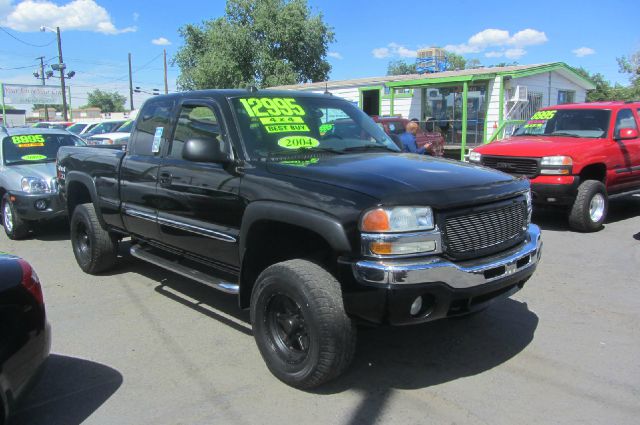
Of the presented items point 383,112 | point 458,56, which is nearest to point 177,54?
point 383,112

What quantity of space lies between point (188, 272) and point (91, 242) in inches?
88.0

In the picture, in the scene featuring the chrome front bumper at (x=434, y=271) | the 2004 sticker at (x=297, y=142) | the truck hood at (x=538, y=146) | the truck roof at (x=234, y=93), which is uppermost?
the truck roof at (x=234, y=93)

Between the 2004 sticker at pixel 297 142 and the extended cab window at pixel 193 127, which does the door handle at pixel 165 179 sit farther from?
the 2004 sticker at pixel 297 142

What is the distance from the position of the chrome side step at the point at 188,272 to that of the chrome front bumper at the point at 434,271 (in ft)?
4.22

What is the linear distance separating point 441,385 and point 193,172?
2.45 meters

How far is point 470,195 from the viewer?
329 centimetres

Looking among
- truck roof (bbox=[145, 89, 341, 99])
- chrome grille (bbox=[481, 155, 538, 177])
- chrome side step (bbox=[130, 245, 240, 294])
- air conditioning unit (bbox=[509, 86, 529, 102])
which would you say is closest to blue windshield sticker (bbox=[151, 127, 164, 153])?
truck roof (bbox=[145, 89, 341, 99])

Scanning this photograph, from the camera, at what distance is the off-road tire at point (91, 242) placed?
19.6ft

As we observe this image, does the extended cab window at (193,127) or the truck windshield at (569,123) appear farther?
the truck windshield at (569,123)

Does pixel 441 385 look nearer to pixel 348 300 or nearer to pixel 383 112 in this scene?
pixel 348 300

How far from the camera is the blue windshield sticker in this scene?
16.0 ft

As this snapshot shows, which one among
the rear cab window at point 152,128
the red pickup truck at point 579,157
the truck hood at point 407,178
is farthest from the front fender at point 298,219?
the red pickup truck at point 579,157

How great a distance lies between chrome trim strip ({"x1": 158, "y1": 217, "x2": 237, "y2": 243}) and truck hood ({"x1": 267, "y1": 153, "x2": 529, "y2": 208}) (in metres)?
0.65

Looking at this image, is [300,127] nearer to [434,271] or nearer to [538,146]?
[434,271]
